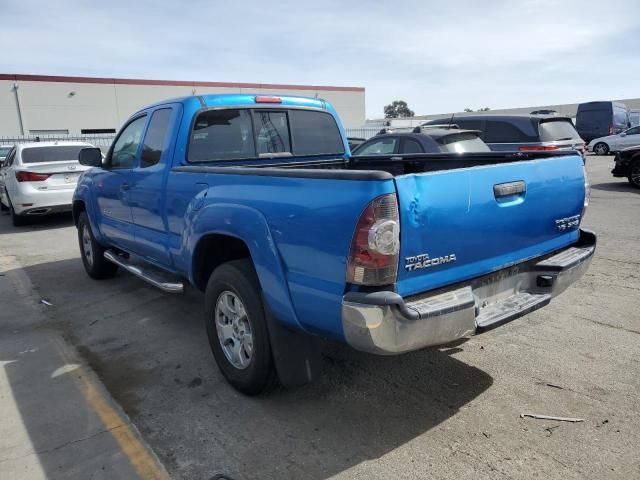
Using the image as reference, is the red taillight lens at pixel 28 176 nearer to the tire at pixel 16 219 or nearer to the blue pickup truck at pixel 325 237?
the tire at pixel 16 219

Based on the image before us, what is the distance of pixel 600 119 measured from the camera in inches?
1108

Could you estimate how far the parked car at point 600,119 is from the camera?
27712mm

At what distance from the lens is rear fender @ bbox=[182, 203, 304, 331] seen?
294 cm

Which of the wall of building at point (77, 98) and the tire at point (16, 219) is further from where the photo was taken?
the wall of building at point (77, 98)

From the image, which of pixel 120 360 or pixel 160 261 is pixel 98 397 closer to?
pixel 120 360

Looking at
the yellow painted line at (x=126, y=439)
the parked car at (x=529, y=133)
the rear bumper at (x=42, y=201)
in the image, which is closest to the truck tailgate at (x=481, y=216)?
the yellow painted line at (x=126, y=439)

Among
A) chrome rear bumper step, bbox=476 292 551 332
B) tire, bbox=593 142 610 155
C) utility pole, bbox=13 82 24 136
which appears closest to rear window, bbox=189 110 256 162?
chrome rear bumper step, bbox=476 292 551 332

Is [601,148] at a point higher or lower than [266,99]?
lower

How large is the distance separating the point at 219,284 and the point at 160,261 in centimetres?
138

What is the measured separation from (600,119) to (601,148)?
2.79m

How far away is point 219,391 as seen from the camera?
143 inches

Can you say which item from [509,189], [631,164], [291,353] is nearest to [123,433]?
[291,353]

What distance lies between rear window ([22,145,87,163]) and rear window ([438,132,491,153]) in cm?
745

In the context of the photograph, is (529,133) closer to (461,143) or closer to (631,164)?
(461,143)
